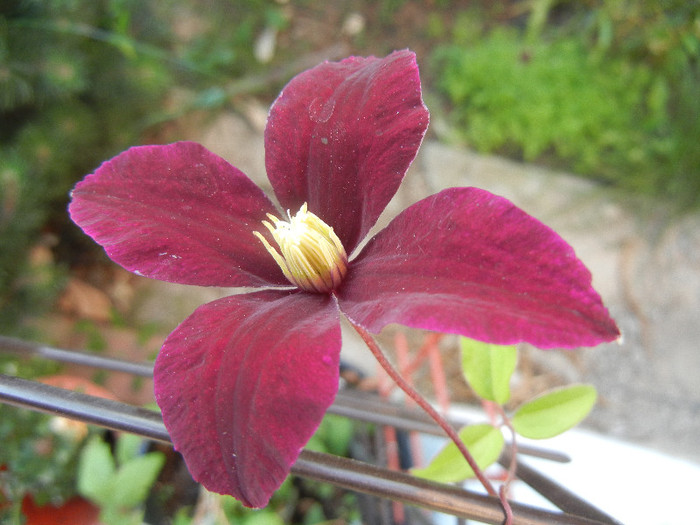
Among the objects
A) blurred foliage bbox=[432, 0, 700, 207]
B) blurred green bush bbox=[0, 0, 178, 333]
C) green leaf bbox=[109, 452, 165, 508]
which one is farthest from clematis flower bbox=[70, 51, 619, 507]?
blurred foliage bbox=[432, 0, 700, 207]

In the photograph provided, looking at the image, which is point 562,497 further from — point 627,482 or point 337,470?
point 627,482

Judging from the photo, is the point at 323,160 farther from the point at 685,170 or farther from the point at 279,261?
the point at 685,170

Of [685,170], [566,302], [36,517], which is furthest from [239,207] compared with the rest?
[685,170]

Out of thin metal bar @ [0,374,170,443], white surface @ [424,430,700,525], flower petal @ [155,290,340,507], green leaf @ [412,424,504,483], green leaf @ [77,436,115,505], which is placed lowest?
green leaf @ [77,436,115,505]

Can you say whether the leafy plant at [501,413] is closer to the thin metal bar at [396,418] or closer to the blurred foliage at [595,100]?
the thin metal bar at [396,418]

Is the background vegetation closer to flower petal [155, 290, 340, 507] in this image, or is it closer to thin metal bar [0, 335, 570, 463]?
thin metal bar [0, 335, 570, 463]

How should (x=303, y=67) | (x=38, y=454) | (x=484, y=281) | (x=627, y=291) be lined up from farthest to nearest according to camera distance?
(x=303, y=67) < (x=627, y=291) < (x=38, y=454) < (x=484, y=281)

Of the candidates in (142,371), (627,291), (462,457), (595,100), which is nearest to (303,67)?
(595,100)
